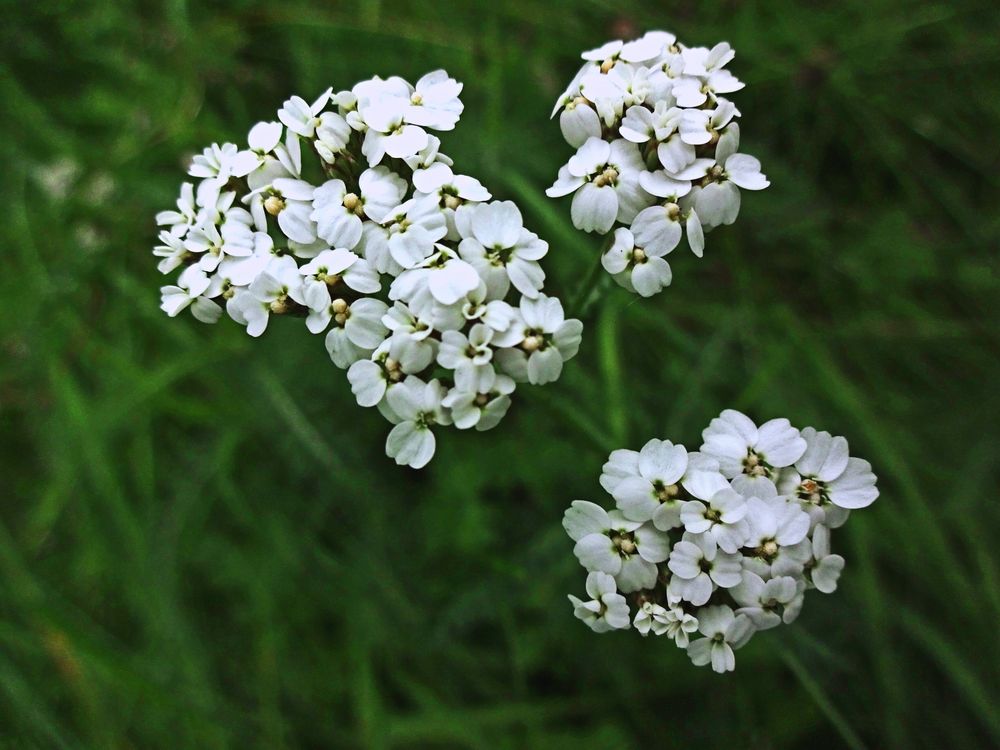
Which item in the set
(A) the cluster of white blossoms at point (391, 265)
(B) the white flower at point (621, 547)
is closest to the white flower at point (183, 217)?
(A) the cluster of white blossoms at point (391, 265)

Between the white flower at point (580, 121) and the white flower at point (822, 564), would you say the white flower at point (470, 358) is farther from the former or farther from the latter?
the white flower at point (822, 564)

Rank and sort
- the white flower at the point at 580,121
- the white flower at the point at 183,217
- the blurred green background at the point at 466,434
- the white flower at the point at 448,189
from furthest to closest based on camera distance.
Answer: the blurred green background at the point at 466,434
the white flower at the point at 183,217
the white flower at the point at 580,121
the white flower at the point at 448,189

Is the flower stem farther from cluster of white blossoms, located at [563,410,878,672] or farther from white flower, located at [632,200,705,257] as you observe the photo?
cluster of white blossoms, located at [563,410,878,672]

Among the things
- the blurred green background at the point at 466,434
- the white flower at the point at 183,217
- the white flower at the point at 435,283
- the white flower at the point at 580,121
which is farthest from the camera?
the blurred green background at the point at 466,434

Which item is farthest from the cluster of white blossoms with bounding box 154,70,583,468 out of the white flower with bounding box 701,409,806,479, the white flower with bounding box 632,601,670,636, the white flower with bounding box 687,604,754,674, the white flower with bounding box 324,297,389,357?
the white flower with bounding box 687,604,754,674

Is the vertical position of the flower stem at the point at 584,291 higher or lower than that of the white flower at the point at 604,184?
lower

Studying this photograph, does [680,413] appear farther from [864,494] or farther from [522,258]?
[522,258]

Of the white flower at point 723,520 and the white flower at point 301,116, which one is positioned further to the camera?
the white flower at point 301,116

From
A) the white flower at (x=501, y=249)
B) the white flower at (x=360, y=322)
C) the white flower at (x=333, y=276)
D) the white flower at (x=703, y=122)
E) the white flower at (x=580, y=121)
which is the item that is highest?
the white flower at (x=703, y=122)
